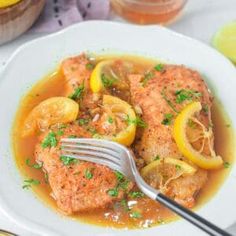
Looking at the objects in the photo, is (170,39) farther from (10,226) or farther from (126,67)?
(10,226)

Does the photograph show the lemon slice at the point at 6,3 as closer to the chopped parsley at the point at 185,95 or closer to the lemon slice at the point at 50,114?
the lemon slice at the point at 50,114

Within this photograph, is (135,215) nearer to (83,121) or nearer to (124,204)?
(124,204)

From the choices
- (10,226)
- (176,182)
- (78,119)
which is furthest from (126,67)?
(10,226)

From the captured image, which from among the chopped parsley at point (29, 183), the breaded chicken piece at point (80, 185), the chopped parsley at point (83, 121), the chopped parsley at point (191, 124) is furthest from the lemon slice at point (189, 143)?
the chopped parsley at point (29, 183)

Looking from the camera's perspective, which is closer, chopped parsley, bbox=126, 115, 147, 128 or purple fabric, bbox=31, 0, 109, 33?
chopped parsley, bbox=126, 115, 147, 128

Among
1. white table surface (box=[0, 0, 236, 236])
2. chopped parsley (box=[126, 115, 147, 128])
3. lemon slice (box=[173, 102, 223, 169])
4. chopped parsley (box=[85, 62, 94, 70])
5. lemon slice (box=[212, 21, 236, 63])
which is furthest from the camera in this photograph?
white table surface (box=[0, 0, 236, 236])

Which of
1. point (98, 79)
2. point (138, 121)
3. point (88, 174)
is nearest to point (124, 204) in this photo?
point (88, 174)

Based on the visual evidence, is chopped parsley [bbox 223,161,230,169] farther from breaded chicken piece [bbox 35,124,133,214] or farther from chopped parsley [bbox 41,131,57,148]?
chopped parsley [bbox 41,131,57,148]

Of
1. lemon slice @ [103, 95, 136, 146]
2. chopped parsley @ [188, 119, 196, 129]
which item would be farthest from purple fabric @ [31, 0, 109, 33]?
chopped parsley @ [188, 119, 196, 129]
